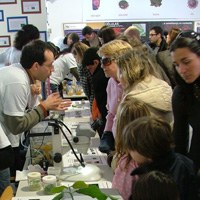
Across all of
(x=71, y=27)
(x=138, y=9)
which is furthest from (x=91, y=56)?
(x=138, y=9)

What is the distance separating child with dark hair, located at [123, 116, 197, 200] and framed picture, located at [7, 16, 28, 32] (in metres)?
3.68

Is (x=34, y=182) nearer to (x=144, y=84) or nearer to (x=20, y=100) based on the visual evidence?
(x=20, y=100)

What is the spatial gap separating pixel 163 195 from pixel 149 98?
2.80 feet

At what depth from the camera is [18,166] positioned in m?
2.82


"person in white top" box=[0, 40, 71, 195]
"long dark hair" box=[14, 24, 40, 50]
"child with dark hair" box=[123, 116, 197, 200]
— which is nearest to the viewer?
"child with dark hair" box=[123, 116, 197, 200]

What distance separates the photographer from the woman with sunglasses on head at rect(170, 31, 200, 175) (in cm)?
164

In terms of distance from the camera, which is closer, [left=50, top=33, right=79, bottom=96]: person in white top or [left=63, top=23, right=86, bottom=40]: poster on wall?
[left=50, top=33, right=79, bottom=96]: person in white top

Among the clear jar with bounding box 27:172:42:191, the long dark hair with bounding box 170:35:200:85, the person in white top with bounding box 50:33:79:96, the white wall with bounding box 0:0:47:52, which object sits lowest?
the clear jar with bounding box 27:172:42:191

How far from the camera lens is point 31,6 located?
479 cm

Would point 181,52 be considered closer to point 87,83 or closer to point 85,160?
point 85,160

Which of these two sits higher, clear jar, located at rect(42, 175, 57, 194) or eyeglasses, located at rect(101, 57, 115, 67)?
eyeglasses, located at rect(101, 57, 115, 67)

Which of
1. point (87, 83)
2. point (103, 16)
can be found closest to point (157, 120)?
point (87, 83)

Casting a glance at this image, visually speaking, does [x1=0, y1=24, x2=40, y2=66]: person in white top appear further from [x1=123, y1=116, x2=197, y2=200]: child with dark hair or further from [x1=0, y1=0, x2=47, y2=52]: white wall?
[x1=123, y1=116, x2=197, y2=200]: child with dark hair

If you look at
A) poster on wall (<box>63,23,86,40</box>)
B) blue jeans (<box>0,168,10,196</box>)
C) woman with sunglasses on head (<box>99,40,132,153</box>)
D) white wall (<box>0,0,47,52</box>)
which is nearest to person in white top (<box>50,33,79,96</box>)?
white wall (<box>0,0,47,52</box>)
